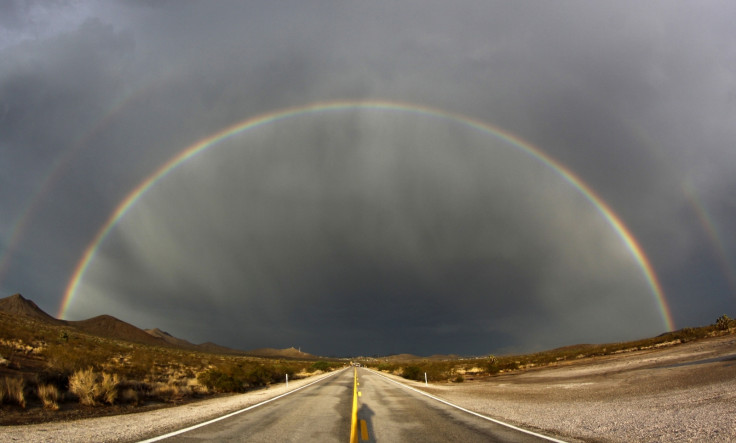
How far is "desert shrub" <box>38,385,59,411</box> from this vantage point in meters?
13.9

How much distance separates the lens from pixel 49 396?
14.5 m

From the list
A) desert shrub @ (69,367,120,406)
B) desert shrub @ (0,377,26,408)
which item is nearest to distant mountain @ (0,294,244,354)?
desert shrub @ (69,367,120,406)

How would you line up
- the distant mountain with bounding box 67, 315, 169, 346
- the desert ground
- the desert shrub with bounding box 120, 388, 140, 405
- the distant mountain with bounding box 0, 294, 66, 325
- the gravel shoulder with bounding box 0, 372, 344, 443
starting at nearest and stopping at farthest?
the gravel shoulder with bounding box 0, 372, 344, 443, the desert ground, the desert shrub with bounding box 120, 388, 140, 405, the distant mountain with bounding box 0, 294, 66, 325, the distant mountain with bounding box 67, 315, 169, 346

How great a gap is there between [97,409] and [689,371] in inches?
1045

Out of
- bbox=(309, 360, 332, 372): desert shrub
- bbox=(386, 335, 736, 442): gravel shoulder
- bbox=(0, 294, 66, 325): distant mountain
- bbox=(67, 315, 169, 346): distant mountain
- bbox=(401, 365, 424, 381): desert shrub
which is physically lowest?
bbox=(309, 360, 332, 372): desert shrub

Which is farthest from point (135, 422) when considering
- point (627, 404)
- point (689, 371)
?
point (689, 371)

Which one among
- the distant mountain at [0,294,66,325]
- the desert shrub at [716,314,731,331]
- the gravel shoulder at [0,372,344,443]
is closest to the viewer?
the gravel shoulder at [0,372,344,443]

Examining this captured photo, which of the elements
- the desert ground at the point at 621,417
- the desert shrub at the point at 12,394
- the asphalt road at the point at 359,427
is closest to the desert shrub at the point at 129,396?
the desert shrub at the point at 12,394

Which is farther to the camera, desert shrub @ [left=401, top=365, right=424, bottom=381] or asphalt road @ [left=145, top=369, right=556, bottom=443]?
desert shrub @ [left=401, top=365, right=424, bottom=381]

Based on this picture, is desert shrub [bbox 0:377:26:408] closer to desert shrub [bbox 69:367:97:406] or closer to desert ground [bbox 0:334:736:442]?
desert shrub [bbox 69:367:97:406]

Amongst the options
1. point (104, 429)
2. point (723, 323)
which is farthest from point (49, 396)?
point (723, 323)

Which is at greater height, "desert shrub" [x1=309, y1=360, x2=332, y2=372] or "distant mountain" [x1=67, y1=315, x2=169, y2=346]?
"distant mountain" [x1=67, y1=315, x2=169, y2=346]

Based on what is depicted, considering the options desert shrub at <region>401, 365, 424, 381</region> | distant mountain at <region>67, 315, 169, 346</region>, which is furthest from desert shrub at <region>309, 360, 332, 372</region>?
distant mountain at <region>67, 315, 169, 346</region>

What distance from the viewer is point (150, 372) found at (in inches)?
1141
